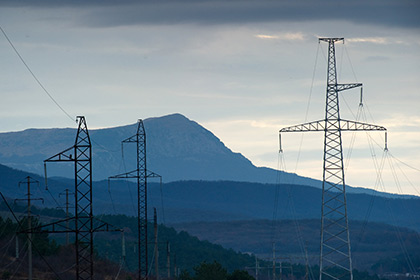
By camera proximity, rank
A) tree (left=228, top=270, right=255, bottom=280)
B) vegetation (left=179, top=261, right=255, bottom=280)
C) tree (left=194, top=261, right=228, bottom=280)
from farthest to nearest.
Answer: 1. tree (left=194, top=261, right=228, bottom=280)
2. vegetation (left=179, top=261, right=255, bottom=280)
3. tree (left=228, top=270, right=255, bottom=280)

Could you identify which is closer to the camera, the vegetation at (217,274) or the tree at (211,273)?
the vegetation at (217,274)

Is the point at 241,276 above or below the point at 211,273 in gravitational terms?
below

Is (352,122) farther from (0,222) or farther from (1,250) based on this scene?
(0,222)

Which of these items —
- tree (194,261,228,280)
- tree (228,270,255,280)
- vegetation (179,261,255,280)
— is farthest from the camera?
tree (194,261,228,280)

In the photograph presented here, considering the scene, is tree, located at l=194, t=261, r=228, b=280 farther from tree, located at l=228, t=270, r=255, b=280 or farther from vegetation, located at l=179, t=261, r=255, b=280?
tree, located at l=228, t=270, r=255, b=280

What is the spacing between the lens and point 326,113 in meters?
98.4

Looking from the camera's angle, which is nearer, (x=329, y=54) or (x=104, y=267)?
(x=329, y=54)

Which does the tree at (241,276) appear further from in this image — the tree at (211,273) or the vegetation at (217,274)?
the tree at (211,273)

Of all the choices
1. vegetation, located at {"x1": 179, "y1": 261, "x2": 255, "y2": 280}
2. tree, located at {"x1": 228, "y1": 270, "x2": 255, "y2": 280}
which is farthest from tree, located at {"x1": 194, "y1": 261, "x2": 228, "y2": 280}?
tree, located at {"x1": 228, "y1": 270, "x2": 255, "y2": 280}

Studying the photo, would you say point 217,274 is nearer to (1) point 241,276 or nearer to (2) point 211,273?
(2) point 211,273

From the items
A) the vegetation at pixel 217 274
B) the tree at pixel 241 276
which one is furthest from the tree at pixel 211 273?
the tree at pixel 241 276

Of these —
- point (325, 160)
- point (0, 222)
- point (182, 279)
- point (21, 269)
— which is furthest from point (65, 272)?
point (325, 160)

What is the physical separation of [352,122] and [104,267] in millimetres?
50805

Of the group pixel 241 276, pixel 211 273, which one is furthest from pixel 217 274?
pixel 241 276
